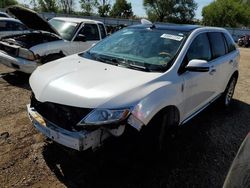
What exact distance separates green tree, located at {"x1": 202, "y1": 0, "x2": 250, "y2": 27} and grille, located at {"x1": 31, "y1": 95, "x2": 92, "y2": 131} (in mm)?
74645

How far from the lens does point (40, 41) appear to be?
7.08 metres

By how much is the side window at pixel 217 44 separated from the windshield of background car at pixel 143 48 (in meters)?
0.98

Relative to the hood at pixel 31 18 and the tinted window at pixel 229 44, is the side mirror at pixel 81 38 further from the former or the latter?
the tinted window at pixel 229 44

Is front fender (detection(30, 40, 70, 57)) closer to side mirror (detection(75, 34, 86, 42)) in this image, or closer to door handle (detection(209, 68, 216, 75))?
side mirror (detection(75, 34, 86, 42))

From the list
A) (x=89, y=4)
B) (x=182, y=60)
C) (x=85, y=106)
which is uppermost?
(x=182, y=60)

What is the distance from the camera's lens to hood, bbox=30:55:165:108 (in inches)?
117

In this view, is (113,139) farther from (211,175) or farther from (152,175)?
(211,175)

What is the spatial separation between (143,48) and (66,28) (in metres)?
4.81

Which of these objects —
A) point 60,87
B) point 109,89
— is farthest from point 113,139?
point 60,87

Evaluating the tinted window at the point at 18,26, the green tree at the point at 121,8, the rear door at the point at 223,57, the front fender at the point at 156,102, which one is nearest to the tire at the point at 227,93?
the rear door at the point at 223,57

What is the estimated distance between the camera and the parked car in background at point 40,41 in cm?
675

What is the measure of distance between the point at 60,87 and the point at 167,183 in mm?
1632

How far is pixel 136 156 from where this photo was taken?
327 centimetres

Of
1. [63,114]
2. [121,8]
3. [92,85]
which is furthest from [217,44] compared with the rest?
[121,8]
